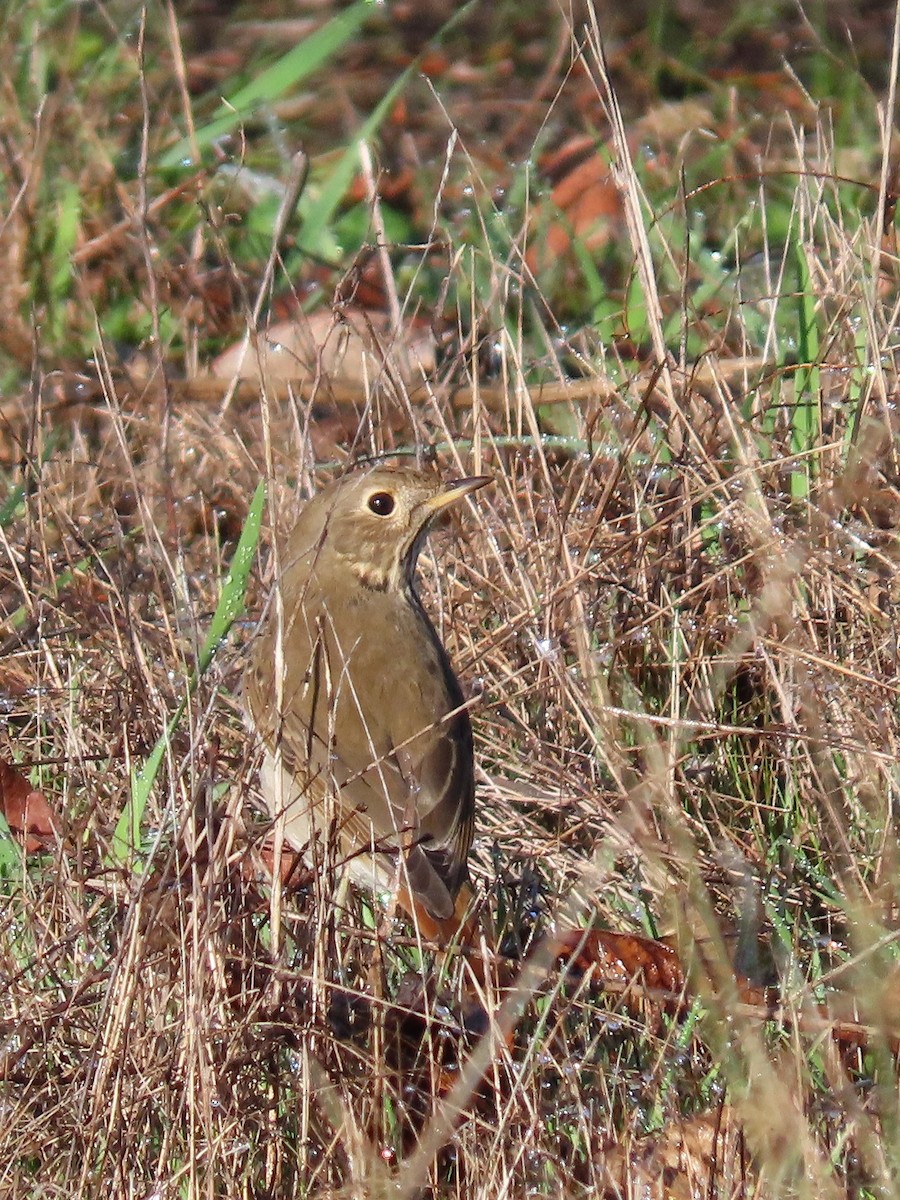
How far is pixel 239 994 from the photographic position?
286 centimetres

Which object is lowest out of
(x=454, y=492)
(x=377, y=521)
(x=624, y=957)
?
(x=624, y=957)

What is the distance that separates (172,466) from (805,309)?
1705 millimetres

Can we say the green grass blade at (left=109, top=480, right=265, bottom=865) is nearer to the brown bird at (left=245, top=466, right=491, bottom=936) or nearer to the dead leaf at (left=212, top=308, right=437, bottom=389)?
the brown bird at (left=245, top=466, right=491, bottom=936)

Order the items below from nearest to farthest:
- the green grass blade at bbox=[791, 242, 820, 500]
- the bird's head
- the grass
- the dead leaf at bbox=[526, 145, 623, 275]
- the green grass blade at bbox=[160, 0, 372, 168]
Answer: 1. the grass
2. the bird's head
3. the green grass blade at bbox=[791, 242, 820, 500]
4. the dead leaf at bbox=[526, 145, 623, 275]
5. the green grass blade at bbox=[160, 0, 372, 168]

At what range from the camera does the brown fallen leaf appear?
3594 millimetres

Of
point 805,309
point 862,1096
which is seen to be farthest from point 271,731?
point 805,309

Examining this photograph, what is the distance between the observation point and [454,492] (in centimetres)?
384

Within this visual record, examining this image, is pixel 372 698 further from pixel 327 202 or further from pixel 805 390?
pixel 327 202

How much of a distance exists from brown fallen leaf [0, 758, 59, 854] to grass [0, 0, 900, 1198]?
0.05 m

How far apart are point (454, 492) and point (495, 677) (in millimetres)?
518

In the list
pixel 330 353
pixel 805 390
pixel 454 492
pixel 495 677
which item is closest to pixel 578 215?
pixel 330 353

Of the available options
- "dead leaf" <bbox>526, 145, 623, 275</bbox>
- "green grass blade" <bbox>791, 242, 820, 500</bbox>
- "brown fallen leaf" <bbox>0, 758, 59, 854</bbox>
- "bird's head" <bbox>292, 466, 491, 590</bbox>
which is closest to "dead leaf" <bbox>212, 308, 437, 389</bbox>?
"dead leaf" <bbox>526, 145, 623, 275</bbox>

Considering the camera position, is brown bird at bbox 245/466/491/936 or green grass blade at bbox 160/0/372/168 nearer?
brown bird at bbox 245/466/491/936

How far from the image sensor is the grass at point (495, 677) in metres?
2.72
